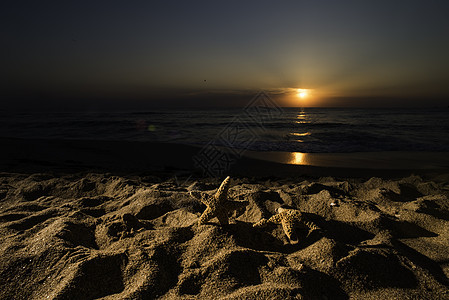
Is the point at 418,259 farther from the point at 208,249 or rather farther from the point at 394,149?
the point at 394,149

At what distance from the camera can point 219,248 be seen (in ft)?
7.39

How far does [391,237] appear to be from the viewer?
2.61 m

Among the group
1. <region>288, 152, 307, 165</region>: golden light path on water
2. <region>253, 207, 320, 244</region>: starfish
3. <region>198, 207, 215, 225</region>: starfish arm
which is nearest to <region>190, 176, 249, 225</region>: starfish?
<region>198, 207, 215, 225</region>: starfish arm

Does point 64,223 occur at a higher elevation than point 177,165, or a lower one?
higher

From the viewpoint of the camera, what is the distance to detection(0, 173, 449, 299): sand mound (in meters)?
1.86

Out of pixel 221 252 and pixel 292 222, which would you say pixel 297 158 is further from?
pixel 221 252

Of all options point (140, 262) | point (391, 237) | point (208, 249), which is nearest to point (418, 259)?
point (391, 237)

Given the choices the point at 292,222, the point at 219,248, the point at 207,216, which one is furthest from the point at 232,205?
the point at 292,222

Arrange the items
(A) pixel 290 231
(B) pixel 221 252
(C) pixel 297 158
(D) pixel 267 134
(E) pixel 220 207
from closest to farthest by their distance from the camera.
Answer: (B) pixel 221 252, (A) pixel 290 231, (E) pixel 220 207, (C) pixel 297 158, (D) pixel 267 134

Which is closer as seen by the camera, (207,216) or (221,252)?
(221,252)

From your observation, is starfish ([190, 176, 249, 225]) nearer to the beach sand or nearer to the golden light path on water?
the beach sand

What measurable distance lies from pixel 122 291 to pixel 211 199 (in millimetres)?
1144

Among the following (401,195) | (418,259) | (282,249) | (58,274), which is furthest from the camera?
(401,195)

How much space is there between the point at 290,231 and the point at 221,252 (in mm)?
732
